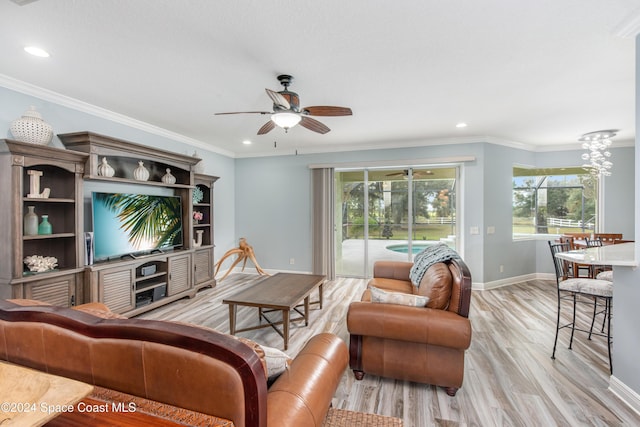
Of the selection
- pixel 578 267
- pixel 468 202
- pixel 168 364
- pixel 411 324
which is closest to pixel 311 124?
pixel 411 324

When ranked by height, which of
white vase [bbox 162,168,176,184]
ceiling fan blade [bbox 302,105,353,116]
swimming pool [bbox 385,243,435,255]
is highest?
ceiling fan blade [bbox 302,105,353,116]

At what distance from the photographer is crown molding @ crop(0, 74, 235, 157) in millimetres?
2643

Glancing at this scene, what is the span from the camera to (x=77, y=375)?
3.43 feet

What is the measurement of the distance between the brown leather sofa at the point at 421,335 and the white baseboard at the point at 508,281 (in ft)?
9.69

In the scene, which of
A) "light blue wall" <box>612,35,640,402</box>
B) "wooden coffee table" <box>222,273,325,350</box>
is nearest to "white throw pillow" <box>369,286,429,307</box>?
"wooden coffee table" <box>222,273,325,350</box>

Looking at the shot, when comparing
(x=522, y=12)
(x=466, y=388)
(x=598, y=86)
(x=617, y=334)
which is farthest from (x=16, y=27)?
(x=598, y=86)

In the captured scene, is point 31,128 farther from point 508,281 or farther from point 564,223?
point 564,223

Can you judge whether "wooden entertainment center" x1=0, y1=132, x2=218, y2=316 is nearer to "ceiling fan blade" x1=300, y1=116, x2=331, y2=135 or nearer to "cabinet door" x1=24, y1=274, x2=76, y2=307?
"cabinet door" x1=24, y1=274, x2=76, y2=307

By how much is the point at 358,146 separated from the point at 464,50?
9.95ft

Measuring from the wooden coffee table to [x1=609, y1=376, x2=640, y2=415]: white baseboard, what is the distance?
7.86 feet

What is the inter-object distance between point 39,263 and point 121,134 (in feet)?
5.86

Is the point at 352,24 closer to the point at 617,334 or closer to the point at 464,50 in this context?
the point at 464,50

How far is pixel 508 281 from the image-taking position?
4.88m

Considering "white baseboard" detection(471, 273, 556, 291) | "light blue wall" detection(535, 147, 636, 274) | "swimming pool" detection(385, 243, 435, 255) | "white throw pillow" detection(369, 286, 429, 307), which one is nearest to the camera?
"white throw pillow" detection(369, 286, 429, 307)
